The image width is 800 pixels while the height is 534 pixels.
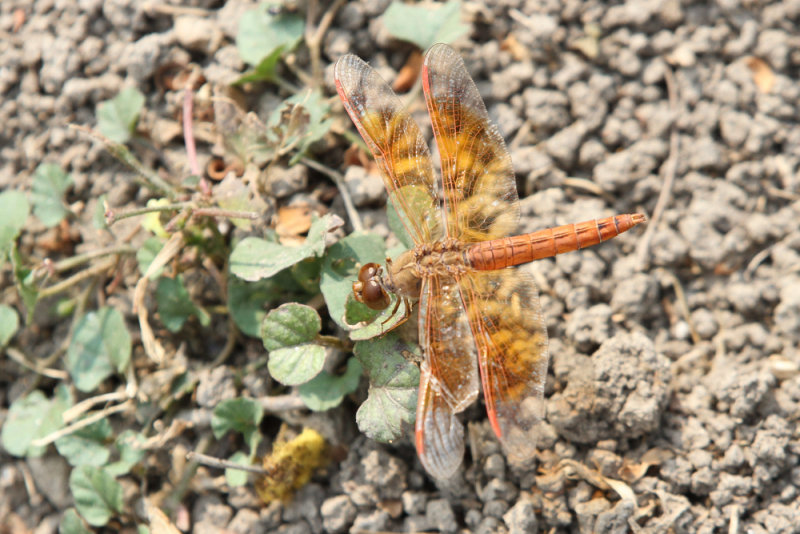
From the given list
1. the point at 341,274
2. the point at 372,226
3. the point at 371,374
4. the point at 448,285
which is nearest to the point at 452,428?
the point at 371,374

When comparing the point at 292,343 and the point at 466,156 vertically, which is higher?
the point at 466,156

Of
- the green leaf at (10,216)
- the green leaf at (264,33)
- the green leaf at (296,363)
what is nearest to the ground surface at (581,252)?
the green leaf at (264,33)

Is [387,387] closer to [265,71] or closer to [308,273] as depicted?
[308,273]

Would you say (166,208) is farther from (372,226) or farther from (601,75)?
(601,75)

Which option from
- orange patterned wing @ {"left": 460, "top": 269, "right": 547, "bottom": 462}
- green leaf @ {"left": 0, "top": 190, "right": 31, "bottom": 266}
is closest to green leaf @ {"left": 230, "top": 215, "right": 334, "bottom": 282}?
orange patterned wing @ {"left": 460, "top": 269, "right": 547, "bottom": 462}

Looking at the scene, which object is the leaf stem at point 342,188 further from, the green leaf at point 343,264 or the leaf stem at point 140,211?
the leaf stem at point 140,211

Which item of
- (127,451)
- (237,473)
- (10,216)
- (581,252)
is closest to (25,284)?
(10,216)

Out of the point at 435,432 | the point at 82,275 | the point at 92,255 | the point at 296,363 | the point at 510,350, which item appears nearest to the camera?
the point at 435,432
